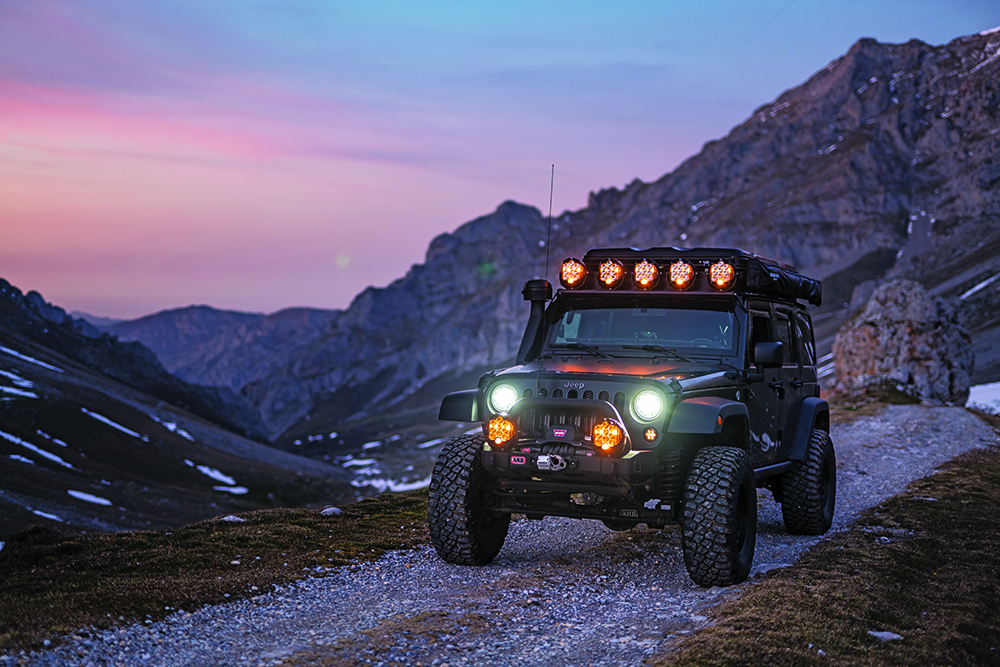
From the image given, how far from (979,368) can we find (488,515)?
575ft

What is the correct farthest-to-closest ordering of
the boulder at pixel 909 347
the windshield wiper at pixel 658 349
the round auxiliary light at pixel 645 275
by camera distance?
the boulder at pixel 909 347 < the round auxiliary light at pixel 645 275 < the windshield wiper at pixel 658 349

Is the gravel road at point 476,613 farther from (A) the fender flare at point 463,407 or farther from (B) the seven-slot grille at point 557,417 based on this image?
(A) the fender flare at point 463,407

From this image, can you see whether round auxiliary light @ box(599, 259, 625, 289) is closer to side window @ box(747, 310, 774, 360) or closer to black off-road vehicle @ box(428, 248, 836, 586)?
black off-road vehicle @ box(428, 248, 836, 586)

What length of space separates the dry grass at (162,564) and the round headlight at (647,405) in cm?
430

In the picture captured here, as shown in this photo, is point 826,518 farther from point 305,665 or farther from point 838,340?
point 838,340

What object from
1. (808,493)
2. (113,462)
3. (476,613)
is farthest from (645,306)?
(113,462)

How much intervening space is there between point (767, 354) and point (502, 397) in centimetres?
323

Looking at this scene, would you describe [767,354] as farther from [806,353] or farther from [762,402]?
[806,353]

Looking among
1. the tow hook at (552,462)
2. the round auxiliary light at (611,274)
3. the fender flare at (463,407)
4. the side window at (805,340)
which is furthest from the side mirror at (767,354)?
the side window at (805,340)

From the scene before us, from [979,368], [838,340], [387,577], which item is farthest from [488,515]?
[979,368]

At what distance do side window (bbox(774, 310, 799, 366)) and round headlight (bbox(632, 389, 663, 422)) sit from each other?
4062 mm

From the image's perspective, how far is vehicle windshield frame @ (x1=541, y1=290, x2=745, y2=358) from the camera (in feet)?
35.6

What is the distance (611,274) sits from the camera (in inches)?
450

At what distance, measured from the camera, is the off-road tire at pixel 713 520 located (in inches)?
359
